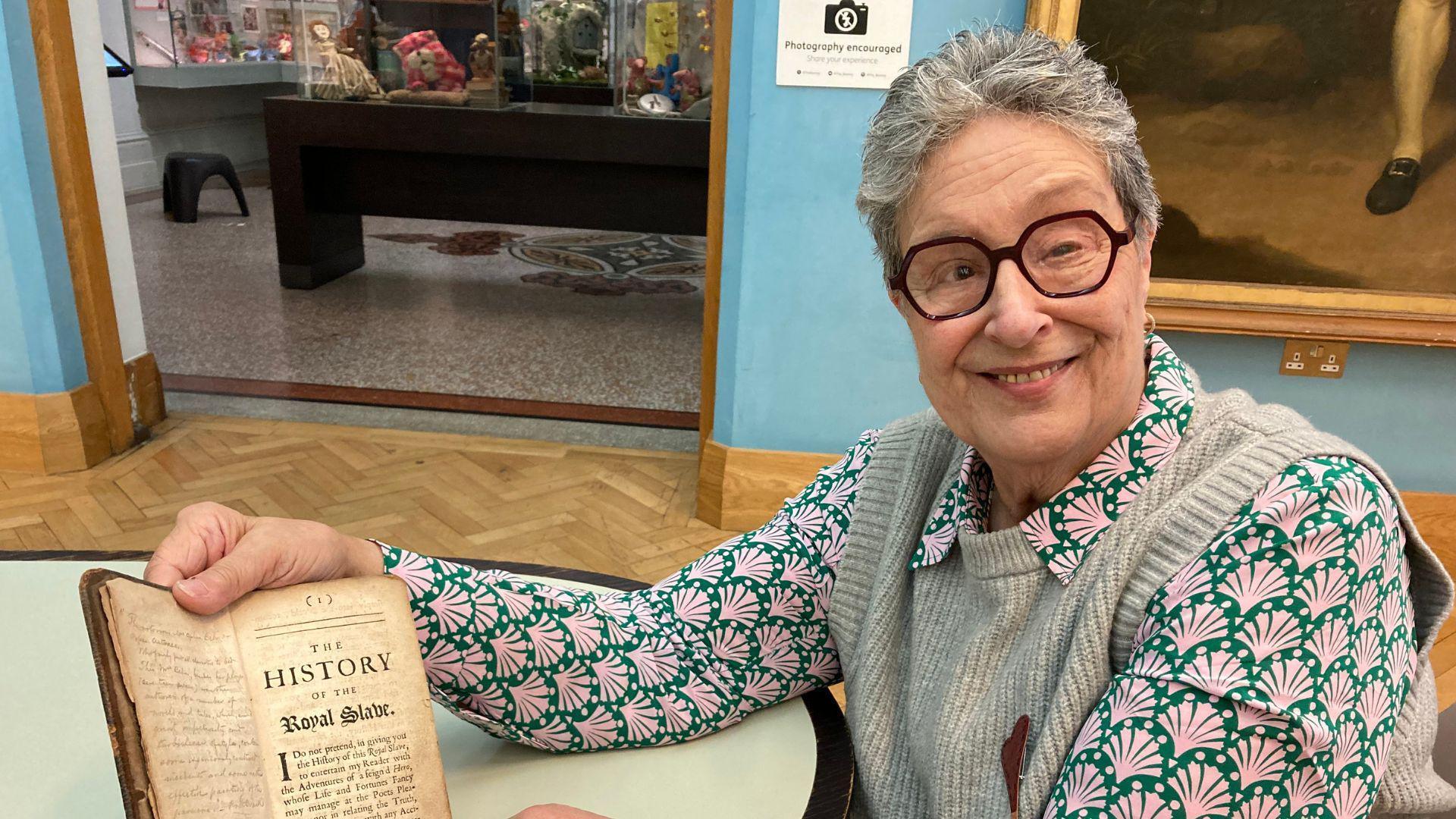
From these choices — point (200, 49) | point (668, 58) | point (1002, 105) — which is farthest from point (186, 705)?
point (200, 49)

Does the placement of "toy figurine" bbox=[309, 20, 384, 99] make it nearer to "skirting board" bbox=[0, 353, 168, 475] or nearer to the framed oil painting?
"skirting board" bbox=[0, 353, 168, 475]

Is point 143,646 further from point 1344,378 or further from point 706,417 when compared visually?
point 1344,378

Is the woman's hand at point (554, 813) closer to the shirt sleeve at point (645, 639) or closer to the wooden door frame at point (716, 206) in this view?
the shirt sleeve at point (645, 639)

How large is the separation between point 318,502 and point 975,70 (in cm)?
297

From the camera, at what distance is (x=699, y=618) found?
1292 mm

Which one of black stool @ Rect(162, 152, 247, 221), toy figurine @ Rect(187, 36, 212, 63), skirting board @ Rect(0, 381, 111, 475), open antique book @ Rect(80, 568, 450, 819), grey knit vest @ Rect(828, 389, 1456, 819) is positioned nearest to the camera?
open antique book @ Rect(80, 568, 450, 819)

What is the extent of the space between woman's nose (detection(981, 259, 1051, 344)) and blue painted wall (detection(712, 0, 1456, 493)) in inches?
81.0

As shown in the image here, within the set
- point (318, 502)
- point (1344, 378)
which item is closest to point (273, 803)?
point (318, 502)

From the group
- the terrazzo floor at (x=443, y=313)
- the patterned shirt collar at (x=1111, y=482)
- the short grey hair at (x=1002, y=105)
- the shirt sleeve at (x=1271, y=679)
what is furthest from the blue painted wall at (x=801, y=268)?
the shirt sleeve at (x=1271, y=679)

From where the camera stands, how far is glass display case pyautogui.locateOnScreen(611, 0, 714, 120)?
5.62 m

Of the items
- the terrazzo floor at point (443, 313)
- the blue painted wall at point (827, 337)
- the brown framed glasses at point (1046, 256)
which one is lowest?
the terrazzo floor at point (443, 313)

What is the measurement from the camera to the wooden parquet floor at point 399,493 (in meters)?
3.21

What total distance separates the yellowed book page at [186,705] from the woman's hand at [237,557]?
27 mm

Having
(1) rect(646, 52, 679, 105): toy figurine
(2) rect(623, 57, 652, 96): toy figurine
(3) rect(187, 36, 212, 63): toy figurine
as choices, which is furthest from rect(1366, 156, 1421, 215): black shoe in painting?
(3) rect(187, 36, 212, 63): toy figurine
